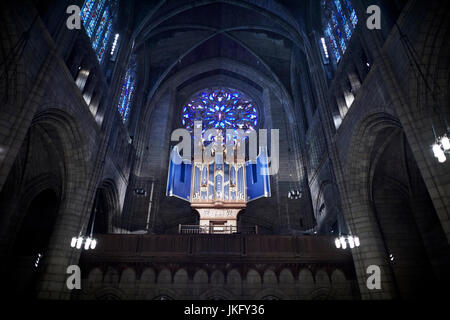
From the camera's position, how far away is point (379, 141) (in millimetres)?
11922

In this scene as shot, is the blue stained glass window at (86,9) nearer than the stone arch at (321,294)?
No

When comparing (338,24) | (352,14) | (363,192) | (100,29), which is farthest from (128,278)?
(338,24)

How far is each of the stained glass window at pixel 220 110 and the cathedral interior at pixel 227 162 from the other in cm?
196

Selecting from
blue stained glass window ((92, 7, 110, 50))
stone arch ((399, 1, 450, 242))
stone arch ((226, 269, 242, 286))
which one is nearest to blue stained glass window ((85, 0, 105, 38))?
blue stained glass window ((92, 7, 110, 50))

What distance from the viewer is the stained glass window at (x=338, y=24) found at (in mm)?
13078

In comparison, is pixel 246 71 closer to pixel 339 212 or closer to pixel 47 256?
pixel 339 212

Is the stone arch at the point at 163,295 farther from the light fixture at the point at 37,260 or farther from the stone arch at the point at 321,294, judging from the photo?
the light fixture at the point at 37,260

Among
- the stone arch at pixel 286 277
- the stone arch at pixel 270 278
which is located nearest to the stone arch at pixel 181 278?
the stone arch at pixel 270 278

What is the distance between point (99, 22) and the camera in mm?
13938

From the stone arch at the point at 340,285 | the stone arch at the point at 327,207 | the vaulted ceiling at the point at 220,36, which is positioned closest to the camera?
the stone arch at the point at 340,285

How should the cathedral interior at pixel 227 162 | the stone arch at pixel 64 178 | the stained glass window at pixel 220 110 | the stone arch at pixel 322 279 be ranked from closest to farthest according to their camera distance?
the cathedral interior at pixel 227 162, the stone arch at pixel 64 178, the stone arch at pixel 322 279, the stained glass window at pixel 220 110

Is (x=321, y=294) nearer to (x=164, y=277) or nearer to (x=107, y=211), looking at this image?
(x=164, y=277)

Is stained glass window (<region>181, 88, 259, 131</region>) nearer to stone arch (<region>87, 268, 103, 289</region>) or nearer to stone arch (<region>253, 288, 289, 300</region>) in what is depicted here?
stone arch (<region>87, 268, 103, 289</region>)

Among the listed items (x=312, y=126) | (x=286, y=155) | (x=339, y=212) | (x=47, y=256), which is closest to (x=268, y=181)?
(x=286, y=155)
